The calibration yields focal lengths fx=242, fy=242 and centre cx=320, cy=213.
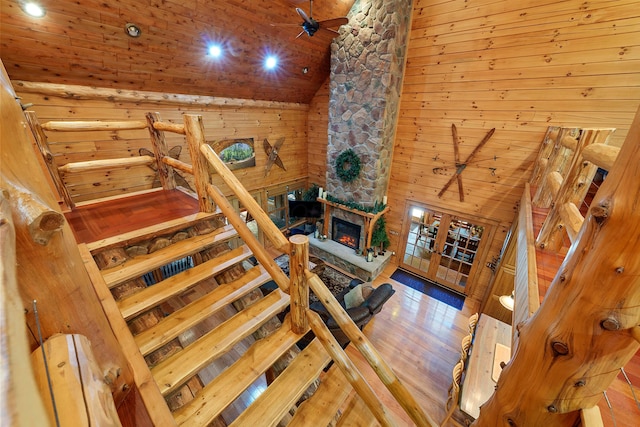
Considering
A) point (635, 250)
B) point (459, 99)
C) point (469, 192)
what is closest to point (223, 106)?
point (459, 99)

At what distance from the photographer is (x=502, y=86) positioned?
373 cm

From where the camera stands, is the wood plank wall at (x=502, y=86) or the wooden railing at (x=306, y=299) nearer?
the wooden railing at (x=306, y=299)

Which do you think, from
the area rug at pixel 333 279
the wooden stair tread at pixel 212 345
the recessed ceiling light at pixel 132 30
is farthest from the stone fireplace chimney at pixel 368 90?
the wooden stair tread at pixel 212 345

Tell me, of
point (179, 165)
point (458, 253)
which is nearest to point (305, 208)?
point (458, 253)

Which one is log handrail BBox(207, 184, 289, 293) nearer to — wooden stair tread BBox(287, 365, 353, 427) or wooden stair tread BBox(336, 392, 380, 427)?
wooden stair tread BBox(287, 365, 353, 427)

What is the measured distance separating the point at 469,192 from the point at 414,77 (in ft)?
7.71

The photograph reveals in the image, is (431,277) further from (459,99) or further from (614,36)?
(614,36)

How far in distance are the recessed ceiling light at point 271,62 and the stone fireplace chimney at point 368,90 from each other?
1159 mm

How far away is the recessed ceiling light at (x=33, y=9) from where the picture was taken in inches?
92.1

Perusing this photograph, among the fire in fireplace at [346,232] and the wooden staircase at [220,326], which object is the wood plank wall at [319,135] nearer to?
the fire in fireplace at [346,232]

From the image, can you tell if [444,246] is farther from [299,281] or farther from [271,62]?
[271,62]

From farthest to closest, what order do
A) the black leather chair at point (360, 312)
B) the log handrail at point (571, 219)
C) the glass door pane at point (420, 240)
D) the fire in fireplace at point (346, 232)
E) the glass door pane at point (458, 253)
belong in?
the fire in fireplace at point (346, 232)
the glass door pane at point (420, 240)
the glass door pane at point (458, 253)
the black leather chair at point (360, 312)
the log handrail at point (571, 219)

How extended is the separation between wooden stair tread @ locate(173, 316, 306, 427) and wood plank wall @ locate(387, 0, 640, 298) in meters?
4.17

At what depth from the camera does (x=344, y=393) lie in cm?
174
